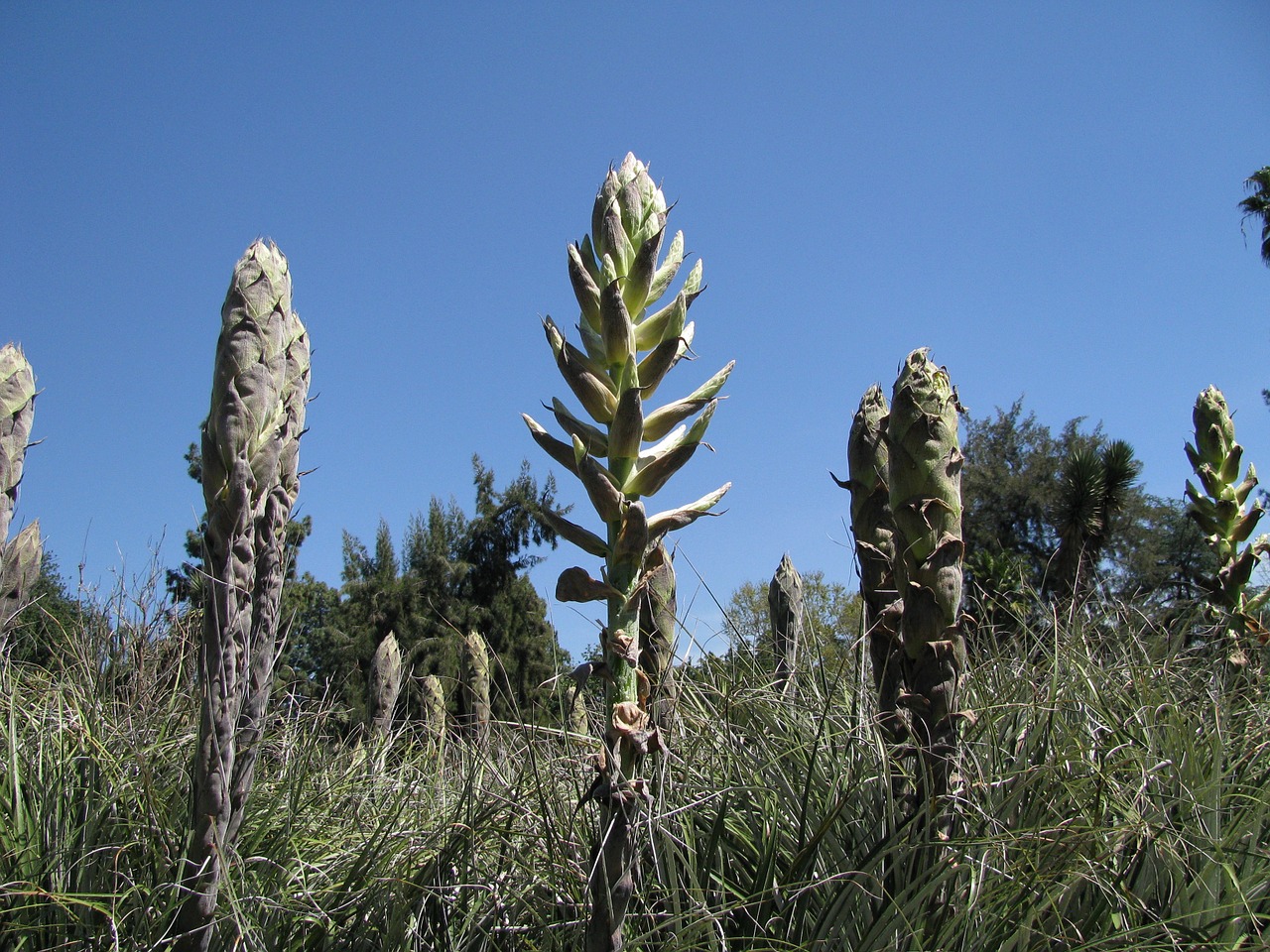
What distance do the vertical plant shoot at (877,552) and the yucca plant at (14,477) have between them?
196 inches

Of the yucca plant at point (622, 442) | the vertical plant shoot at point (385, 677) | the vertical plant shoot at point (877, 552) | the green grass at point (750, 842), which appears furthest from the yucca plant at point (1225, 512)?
the vertical plant shoot at point (385, 677)

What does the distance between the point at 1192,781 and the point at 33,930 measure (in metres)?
4.48

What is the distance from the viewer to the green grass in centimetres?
264

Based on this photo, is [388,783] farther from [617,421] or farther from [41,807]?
[617,421]

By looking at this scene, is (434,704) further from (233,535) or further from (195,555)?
(195,555)

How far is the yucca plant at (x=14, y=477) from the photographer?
203 inches

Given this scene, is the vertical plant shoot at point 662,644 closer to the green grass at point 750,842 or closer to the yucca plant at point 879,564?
the green grass at point 750,842

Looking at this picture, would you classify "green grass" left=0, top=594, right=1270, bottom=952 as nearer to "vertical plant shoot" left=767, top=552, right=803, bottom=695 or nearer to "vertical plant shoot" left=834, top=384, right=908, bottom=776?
"vertical plant shoot" left=834, top=384, right=908, bottom=776

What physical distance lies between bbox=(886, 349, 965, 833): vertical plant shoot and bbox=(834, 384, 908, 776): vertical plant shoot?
16 cm

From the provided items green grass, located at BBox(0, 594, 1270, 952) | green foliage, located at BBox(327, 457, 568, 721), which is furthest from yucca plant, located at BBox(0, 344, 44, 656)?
green foliage, located at BBox(327, 457, 568, 721)

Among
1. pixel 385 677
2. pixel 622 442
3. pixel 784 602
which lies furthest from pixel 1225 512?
Result: pixel 385 677

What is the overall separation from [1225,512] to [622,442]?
7.69m

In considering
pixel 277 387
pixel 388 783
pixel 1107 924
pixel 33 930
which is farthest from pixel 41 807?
pixel 1107 924

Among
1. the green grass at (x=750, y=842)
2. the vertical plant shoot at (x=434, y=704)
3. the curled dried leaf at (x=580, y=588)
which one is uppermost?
the vertical plant shoot at (x=434, y=704)
